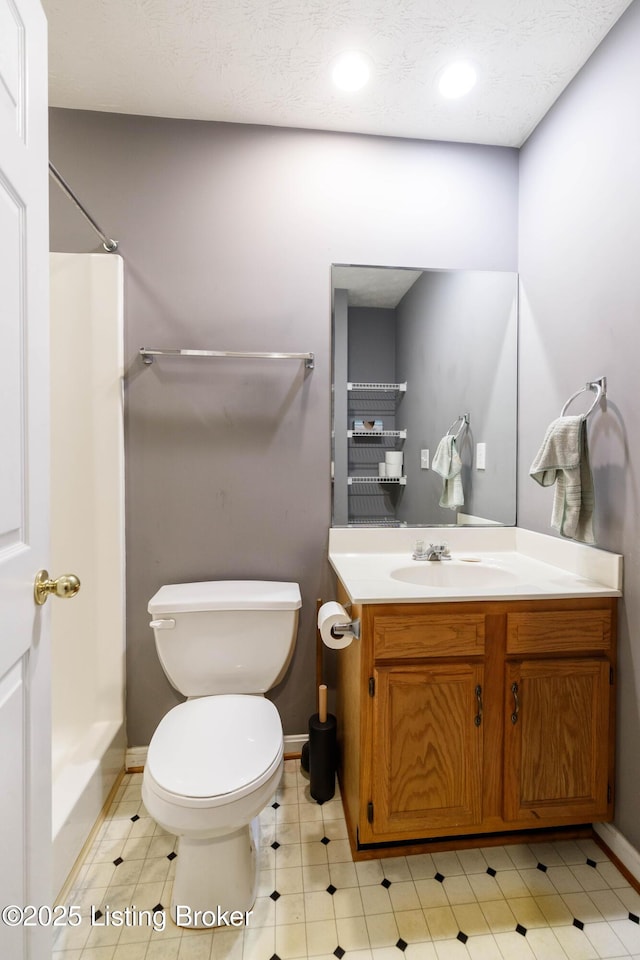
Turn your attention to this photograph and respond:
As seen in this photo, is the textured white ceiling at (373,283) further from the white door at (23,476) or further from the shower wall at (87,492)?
the white door at (23,476)

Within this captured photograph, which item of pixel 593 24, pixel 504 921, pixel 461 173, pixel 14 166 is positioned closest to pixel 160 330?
pixel 14 166

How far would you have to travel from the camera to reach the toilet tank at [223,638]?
5.12 ft

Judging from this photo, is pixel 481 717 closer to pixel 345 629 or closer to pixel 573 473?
pixel 345 629

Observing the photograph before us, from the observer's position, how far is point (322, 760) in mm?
1585

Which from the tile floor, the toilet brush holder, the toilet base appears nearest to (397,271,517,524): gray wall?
the toilet brush holder

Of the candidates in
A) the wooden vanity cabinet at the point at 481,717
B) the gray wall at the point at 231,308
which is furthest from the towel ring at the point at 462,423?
the wooden vanity cabinet at the point at 481,717

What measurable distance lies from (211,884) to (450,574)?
1.18 m

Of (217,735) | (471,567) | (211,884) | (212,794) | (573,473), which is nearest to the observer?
(212,794)

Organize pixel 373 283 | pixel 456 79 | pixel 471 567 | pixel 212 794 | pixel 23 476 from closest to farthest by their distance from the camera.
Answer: pixel 23 476 < pixel 212 794 < pixel 456 79 < pixel 471 567 < pixel 373 283

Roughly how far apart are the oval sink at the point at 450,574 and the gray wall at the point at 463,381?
0.23 m

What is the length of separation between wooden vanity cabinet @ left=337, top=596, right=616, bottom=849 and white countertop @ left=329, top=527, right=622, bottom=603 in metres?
0.04

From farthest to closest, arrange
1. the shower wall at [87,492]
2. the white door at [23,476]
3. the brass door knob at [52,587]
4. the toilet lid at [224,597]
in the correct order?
the shower wall at [87,492]
the toilet lid at [224,597]
the brass door knob at [52,587]
the white door at [23,476]

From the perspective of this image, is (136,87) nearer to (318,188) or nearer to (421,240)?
(318,188)

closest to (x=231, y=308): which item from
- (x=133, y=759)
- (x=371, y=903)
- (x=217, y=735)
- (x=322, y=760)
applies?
(x=217, y=735)
